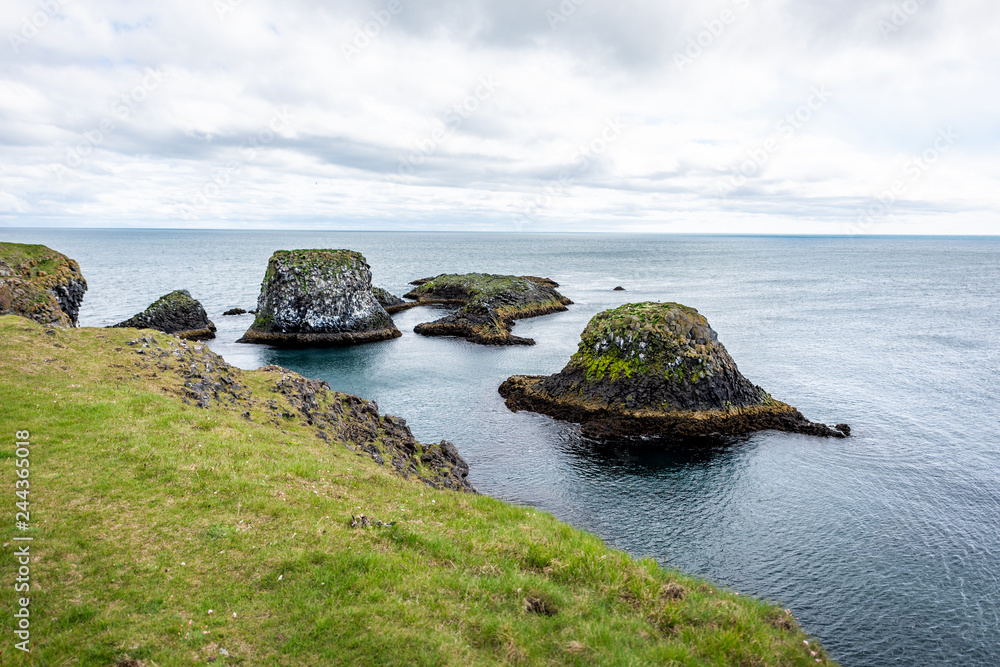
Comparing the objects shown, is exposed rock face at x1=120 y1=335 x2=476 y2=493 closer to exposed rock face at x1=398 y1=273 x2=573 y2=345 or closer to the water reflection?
the water reflection

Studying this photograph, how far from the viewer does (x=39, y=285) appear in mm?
45250

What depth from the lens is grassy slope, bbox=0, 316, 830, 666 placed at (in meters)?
11.2

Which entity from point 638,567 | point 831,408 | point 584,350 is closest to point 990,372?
point 831,408

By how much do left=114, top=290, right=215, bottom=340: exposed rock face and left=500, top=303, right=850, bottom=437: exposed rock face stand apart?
48.5m

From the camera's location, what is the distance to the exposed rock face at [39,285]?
3744 cm

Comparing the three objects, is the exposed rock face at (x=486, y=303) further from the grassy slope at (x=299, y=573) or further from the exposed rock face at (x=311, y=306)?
the grassy slope at (x=299, y=573)

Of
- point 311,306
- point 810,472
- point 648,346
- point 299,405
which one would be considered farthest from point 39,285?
point 810,472

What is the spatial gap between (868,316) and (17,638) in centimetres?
10575

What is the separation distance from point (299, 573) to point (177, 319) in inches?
2756

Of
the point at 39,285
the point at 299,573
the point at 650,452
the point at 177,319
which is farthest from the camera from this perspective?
the point at 177,319

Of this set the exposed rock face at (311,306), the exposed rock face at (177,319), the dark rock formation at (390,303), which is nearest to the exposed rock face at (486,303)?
the dark rock formation at (390,303)

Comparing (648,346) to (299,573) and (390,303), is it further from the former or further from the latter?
Result: (390,303)

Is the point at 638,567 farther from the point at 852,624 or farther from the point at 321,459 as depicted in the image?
the point at 321,459

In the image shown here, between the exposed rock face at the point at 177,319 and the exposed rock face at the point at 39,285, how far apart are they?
62.9 feet
